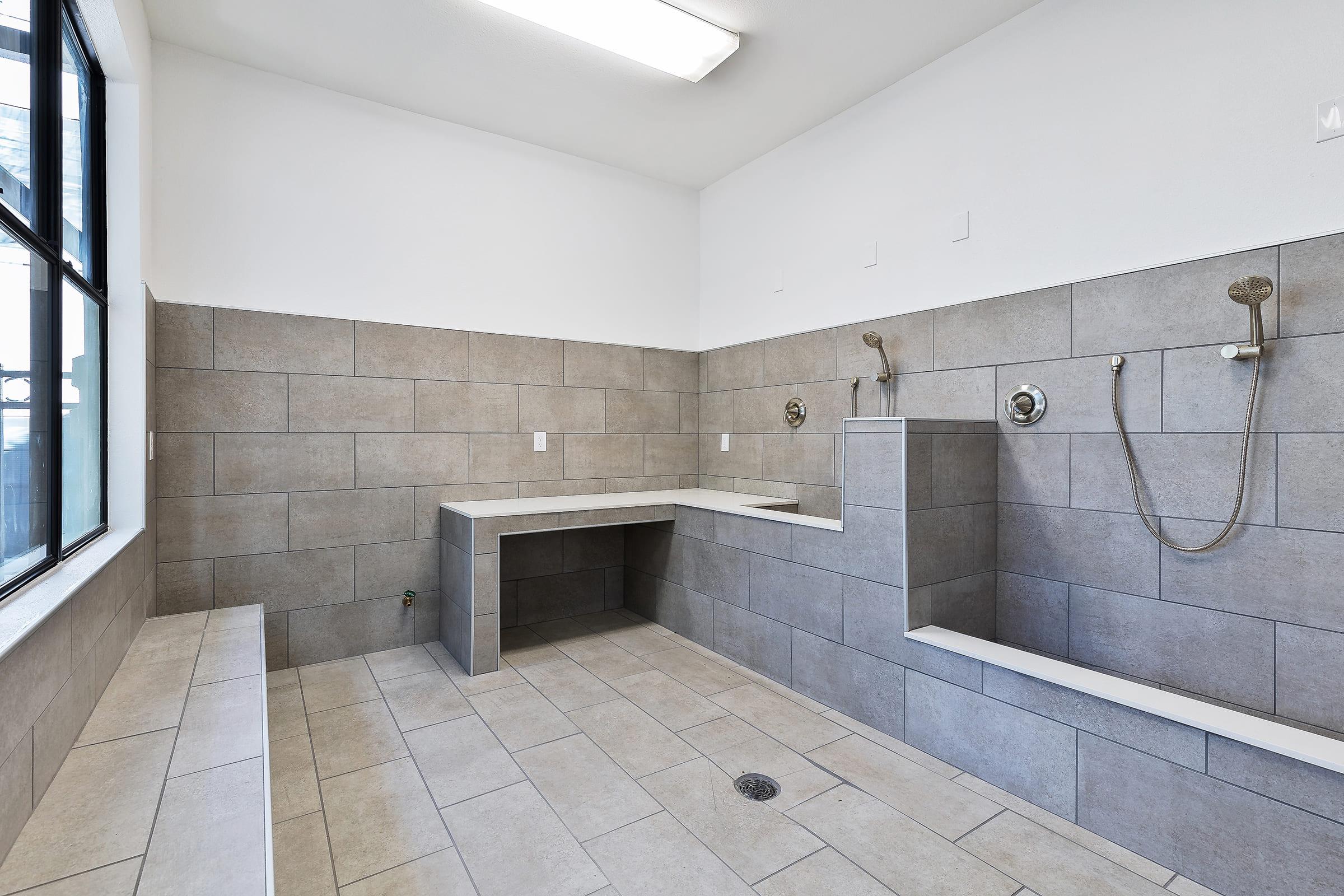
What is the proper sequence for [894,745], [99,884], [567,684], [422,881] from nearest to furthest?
[99,884], [422,881], [894,745], [567,684]

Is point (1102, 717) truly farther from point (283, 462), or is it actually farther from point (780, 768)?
point (283, 462)

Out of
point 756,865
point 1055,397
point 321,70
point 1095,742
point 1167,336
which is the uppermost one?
point 321,70

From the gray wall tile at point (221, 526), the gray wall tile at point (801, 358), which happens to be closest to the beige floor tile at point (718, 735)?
the gray wall tile at point (801, 358)

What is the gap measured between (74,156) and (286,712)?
2.25 metres

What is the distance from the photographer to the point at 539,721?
270 centimetres

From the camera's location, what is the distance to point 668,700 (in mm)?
2918

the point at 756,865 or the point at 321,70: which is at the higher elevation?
the point at 321,70

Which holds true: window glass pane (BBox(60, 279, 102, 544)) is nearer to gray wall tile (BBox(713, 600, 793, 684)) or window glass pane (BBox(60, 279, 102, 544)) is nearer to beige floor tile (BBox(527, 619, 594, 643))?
beige floor tile (BBox(527, 619, 594, 643))

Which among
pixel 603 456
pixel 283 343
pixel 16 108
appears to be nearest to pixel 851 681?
pixel 603 456

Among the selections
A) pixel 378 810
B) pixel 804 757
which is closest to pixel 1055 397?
pixel 804 757

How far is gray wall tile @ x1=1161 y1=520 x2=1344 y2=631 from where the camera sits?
1962 mm

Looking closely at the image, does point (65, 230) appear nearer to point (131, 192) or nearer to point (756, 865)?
point (131, 192)

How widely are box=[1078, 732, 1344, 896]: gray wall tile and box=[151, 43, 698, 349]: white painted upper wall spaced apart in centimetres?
343

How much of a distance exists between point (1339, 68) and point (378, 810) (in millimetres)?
3801
